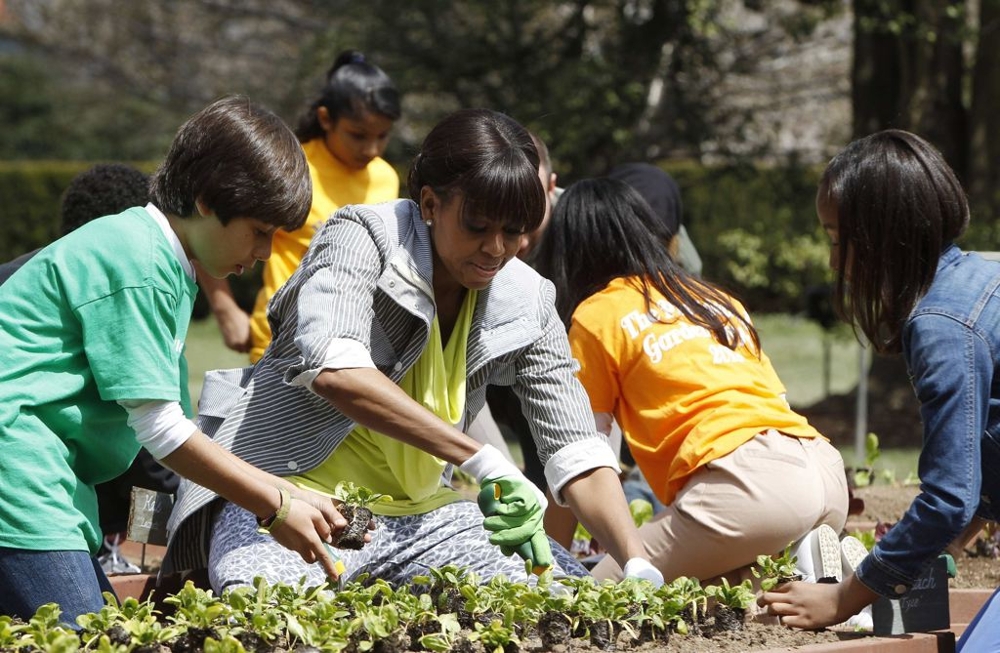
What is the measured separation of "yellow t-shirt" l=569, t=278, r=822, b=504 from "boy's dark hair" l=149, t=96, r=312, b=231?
1173mm

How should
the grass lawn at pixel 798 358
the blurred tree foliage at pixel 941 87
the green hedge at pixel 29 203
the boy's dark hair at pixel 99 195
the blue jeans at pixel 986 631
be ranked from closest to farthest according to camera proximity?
the blue jeans at pixel 986 631, the boy's dark hair at pixel 99 195, the blurred tree foliage at pixel 941 87, the grass lawn at pixel 798 358, the green hedge at pixel 29 203

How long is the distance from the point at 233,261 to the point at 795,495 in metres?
1.62

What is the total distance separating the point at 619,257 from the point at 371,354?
103 centimetres

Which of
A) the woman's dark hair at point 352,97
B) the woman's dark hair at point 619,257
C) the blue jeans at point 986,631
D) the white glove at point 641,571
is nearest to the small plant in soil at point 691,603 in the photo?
the white glove at point 641,571

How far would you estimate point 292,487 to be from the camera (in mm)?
2666

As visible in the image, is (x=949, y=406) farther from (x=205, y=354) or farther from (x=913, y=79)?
(x=205, y=354)

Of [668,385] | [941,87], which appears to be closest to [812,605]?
[668,385]

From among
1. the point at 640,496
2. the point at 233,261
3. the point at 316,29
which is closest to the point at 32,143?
the point at 316,29

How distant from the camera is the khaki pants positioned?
11.2ft

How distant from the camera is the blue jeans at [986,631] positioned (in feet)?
8.66

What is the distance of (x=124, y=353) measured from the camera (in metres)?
2.50

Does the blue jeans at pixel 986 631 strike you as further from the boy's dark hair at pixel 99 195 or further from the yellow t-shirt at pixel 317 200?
the yellow t-shirt at pixel 317 200

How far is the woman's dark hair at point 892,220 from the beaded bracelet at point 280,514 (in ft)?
4.15

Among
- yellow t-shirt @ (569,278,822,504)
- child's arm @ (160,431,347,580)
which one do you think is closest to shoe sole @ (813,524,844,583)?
yellow t-shirt @ (569,278,822,504)
